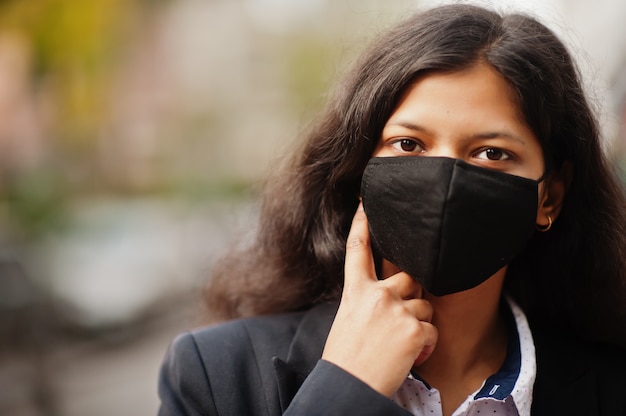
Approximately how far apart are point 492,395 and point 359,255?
582mm

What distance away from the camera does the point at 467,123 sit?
6.41ft

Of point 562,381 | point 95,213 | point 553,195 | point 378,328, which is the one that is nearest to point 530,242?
point 553,195

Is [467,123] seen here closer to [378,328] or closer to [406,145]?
[406,145]

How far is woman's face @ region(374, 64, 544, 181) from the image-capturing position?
6.46ft

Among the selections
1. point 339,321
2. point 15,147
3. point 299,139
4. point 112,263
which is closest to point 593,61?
point 299,139

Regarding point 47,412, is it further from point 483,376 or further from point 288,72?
point 288,72

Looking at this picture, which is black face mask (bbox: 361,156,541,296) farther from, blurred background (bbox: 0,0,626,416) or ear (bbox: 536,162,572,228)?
blurred background (bbox: 0,0,626,416)

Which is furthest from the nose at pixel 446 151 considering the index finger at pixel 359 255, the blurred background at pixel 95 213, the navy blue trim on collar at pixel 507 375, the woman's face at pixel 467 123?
the navy blue trim on collar at pixel 507 375

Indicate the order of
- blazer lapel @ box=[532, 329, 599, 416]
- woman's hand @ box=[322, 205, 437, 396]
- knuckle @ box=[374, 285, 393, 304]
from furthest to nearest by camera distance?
blazer lapel @ box=[532, 329, 599, 416]
knuckle @ box=[374, 285, 393, 304]
woman's hand @ box=[322, 205, 437, 396]

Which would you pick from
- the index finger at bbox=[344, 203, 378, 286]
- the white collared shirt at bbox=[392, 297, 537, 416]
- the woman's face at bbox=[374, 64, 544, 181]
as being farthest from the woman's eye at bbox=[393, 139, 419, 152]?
the white collared shirt at bbox=[392, 297, 537, 416]

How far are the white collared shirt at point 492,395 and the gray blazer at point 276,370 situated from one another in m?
0.07

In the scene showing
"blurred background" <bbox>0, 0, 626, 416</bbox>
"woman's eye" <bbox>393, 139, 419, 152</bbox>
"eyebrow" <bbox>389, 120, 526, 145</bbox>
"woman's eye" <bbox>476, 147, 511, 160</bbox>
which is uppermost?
"eyebrow" <bbox>389, 120, 526, 145</bbox>

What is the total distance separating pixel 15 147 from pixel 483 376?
26.5ft

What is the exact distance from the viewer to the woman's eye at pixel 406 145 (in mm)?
2049
